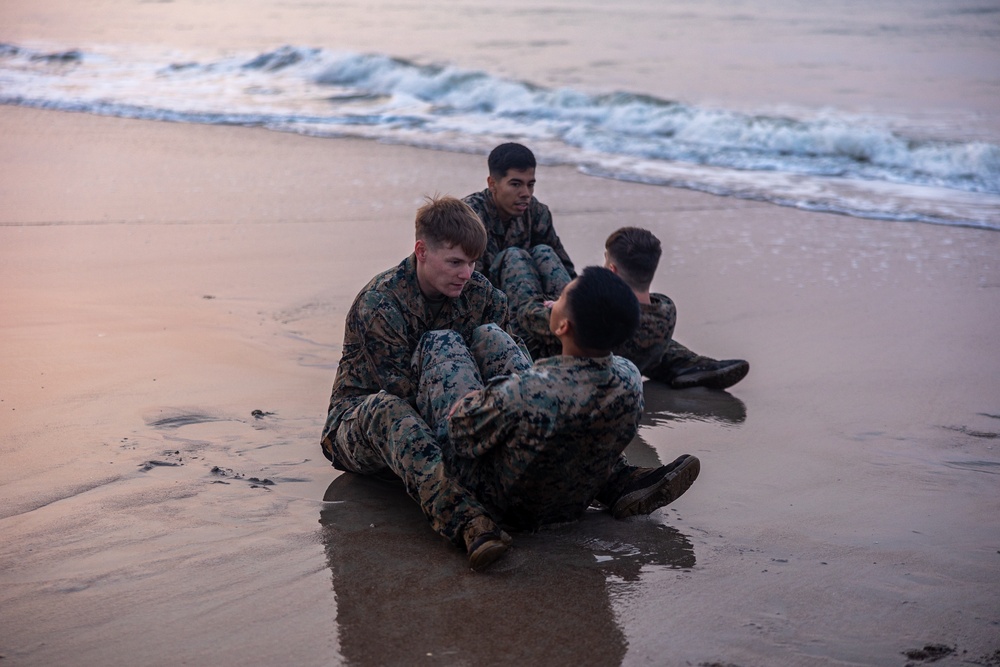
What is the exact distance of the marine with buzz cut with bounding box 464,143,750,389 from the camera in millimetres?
5535

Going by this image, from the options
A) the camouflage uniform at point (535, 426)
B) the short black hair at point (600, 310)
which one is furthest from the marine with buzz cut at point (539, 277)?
the short black hair at point (600, 310)

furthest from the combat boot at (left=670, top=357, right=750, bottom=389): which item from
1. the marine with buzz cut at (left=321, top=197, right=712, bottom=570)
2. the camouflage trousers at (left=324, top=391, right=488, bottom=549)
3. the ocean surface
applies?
the ocean surface

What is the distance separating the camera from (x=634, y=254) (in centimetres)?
548

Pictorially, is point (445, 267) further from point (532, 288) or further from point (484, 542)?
point (532, 288)

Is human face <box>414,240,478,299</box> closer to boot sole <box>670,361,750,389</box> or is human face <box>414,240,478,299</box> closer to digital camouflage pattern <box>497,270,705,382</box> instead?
digital camouflage pattern <box>497,270,705,382</box>

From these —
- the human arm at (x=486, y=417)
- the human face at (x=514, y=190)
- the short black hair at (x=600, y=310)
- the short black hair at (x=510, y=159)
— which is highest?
the short black hair at (x=510, y=159)


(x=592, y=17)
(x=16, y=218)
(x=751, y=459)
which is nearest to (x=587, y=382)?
(x=751, y=459)

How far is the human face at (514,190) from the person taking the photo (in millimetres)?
6113

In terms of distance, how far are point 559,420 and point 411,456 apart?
628mm

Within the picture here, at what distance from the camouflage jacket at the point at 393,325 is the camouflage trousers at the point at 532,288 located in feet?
3.19

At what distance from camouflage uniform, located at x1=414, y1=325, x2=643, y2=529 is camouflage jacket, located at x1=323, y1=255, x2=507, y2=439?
0.20 m

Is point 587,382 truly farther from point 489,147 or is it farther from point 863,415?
point 489,147

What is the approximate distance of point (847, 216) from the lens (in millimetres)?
10156

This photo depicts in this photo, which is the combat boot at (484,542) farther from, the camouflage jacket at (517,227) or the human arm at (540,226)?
the human arm at (540,226)
